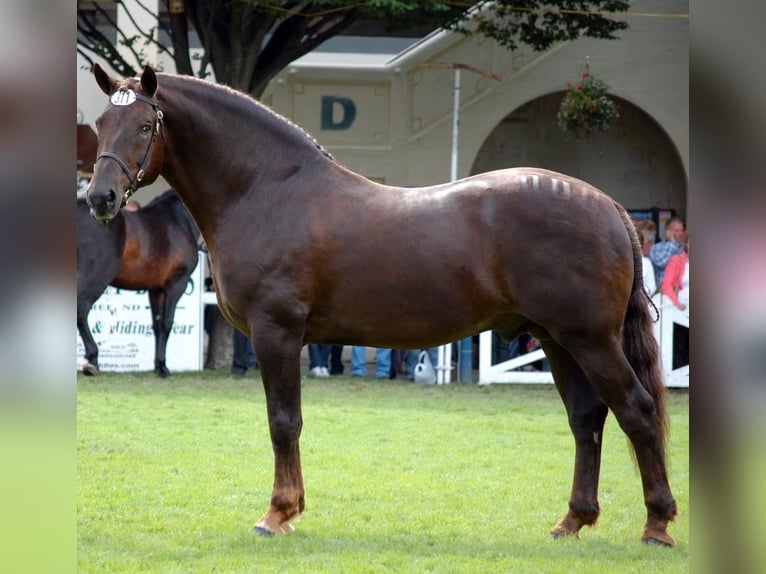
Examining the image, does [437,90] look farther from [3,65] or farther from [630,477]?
[3,65]

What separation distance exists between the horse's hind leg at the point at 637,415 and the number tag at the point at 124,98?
A: 7.79 ft

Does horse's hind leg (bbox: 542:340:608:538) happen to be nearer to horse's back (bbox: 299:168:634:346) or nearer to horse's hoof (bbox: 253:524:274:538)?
horse's back (bbox: 299:168:634:346)

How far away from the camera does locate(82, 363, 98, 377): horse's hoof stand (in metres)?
12.9

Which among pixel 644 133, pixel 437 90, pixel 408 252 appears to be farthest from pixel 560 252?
pixel 644 133

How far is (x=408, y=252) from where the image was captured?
4.93 metres

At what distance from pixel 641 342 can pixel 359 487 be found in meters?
2.28

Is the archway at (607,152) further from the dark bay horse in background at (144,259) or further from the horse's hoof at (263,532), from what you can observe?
the horse's hoof at (263,532)

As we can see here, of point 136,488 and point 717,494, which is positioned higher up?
point 717,494

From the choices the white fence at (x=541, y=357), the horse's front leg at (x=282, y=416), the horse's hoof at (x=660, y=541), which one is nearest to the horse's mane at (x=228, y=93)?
the horse's front leg at (x=282, y=416)

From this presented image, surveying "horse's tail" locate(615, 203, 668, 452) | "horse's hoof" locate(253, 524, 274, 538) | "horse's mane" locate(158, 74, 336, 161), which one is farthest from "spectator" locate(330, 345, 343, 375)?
"horse's tail" locate(615, 203, 668, 452)

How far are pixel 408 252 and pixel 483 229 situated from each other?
0.38 metres

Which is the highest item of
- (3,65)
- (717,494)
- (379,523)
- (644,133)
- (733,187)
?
(644,133)

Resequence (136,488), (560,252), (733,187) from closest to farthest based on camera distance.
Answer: (733,187)
(560,252)
(136,488)

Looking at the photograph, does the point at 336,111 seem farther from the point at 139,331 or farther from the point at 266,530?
the point at 266,530
